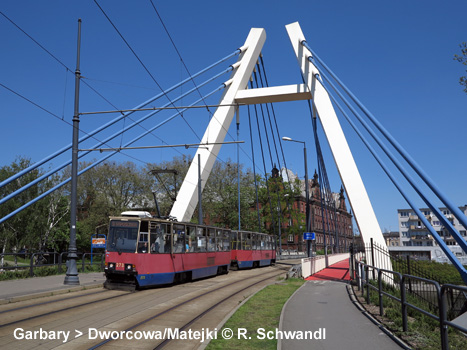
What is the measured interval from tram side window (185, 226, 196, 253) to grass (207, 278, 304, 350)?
5.01m

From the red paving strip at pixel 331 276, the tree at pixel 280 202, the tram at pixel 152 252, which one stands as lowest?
the red paving strip at pixel 331 276

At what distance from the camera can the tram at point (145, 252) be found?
14.8 meters

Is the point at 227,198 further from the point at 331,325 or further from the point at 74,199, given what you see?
the point at 331,325

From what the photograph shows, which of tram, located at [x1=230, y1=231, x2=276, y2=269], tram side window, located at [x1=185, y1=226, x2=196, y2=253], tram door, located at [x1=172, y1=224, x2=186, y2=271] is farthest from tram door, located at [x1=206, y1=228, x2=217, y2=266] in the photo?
tram, located at [x1=230, y1=231, x2=276, y2=269]

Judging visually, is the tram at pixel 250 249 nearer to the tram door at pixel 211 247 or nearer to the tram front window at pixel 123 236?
the tram door at pixel 211 247

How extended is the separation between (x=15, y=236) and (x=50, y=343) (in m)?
36.1

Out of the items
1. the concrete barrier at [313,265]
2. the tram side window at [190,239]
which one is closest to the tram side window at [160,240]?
the tram side window at [190,239]

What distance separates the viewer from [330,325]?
8398mm

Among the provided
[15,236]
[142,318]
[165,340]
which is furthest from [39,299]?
[15,236]

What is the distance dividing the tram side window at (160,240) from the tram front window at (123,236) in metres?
0.71

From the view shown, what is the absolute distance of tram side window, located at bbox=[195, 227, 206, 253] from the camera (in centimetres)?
1936

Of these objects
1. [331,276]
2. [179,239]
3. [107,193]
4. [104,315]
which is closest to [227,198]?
[107,193]

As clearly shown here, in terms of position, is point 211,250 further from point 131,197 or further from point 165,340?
point 131,197

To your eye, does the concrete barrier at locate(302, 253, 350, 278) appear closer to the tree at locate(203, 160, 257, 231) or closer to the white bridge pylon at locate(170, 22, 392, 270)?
the white bridge pylon at locate(170, 22, 392, 270)
